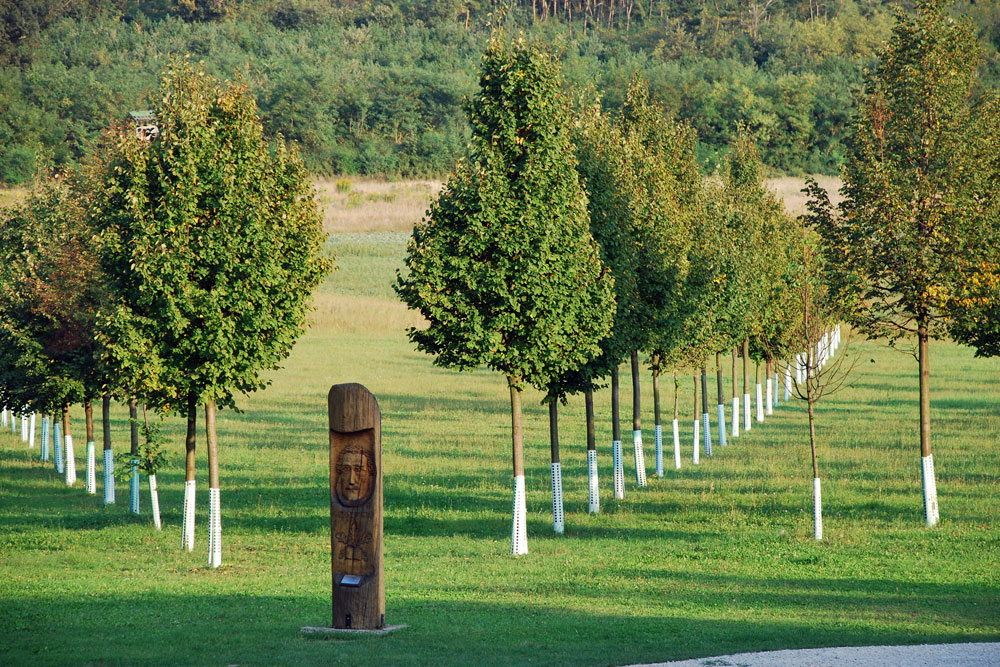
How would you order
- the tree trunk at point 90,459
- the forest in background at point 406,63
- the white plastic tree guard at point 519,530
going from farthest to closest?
1. the forest in background at point 406,63
2. the tree trunk at point 90,459
3. the white plastic tree guard at point 519,530

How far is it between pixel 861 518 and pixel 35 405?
22855mm

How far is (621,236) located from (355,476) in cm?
1409

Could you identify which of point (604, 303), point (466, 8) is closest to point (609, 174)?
point (604, 303)

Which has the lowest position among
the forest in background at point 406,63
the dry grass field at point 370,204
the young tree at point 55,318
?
the young tree at point 55,318

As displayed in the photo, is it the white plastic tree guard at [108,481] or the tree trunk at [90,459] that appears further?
the tree trunk at [90,459]

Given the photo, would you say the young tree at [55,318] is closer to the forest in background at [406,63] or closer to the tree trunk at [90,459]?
the tree trunk at [90,459]

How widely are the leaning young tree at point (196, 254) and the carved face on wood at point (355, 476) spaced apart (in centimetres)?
813

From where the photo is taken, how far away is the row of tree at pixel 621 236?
22.2m

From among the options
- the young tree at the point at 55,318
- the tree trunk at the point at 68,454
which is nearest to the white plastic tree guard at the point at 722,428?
the young tree at the point at 55,318

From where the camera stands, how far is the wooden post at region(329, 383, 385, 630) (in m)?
14.0

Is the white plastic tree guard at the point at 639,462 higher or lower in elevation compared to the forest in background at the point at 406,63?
lower

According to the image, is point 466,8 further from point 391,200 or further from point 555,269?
point 555,269

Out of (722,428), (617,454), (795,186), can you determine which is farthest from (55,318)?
(795,186)

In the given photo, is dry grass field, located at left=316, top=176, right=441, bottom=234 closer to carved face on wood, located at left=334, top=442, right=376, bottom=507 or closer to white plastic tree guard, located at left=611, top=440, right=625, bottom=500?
white plastic tree guard, located at left=611, top=440, right=625, bottom=500
